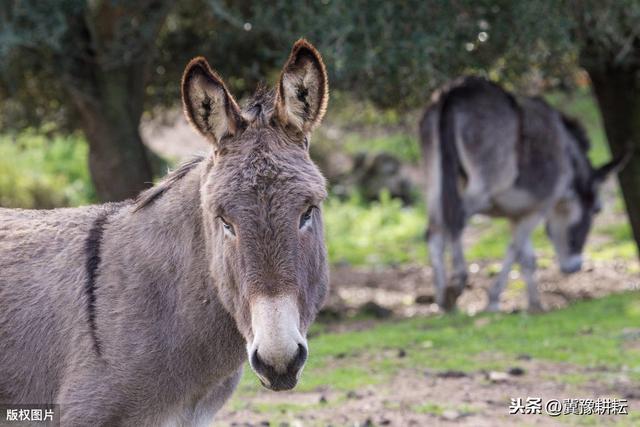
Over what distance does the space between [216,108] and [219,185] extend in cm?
31

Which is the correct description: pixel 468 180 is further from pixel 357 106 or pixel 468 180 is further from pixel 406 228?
pixel 406 228

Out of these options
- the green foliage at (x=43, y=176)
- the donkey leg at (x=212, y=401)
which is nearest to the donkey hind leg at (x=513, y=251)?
the donkey leg at (x=212, y=401)

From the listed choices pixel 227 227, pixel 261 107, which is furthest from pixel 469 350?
pixel 227 227

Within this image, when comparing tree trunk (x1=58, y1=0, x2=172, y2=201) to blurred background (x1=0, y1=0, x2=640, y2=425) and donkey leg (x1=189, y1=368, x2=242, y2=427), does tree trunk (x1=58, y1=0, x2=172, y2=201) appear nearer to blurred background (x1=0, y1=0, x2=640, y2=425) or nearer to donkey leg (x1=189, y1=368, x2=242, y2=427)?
blurred background (x1=0, y1=0, x2=640, y2=425)

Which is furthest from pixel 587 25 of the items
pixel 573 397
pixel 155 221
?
pixel 155 221

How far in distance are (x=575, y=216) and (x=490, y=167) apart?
6.35ft

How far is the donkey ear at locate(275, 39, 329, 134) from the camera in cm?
339

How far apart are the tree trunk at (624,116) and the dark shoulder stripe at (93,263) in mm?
7349

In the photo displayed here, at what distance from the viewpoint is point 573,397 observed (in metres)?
6.07

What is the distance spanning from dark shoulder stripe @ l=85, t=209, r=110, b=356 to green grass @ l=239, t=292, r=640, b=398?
2938 mm

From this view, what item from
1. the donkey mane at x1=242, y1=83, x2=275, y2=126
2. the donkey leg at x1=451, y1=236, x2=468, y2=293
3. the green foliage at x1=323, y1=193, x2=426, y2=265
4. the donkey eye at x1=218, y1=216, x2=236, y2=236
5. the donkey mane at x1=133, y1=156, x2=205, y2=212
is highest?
the donkey mane at x1=242, y1=83, x2=275, y2=126

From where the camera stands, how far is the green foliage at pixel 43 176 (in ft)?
51.4

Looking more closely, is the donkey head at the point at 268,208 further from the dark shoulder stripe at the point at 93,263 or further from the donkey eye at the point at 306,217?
the dark shoulder stripe at the point at 93,263

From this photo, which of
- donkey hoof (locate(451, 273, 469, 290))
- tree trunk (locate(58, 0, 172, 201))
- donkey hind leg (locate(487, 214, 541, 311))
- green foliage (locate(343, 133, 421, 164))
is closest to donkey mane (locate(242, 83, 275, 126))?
tree trunk (locate(58, 0, 172, 201))
